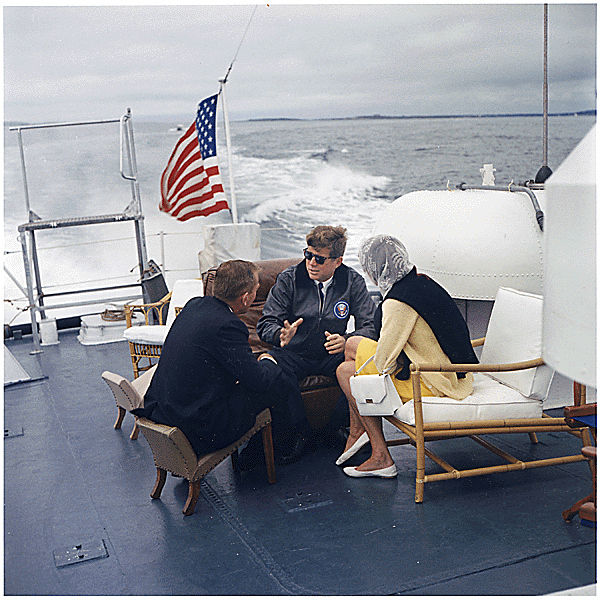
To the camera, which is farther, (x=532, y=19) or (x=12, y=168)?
(x=532, y=19)

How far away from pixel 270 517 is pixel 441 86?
26112mm

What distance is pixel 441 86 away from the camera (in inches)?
1038

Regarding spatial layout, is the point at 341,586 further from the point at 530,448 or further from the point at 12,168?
the point at 12,168

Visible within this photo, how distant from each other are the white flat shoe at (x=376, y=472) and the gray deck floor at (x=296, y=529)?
1.3 inches

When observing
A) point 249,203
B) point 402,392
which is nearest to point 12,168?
point 249,203

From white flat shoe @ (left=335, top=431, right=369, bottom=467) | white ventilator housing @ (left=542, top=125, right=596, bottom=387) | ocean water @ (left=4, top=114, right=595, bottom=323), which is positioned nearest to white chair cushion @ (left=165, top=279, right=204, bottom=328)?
white flat shoe @ (left=335, top=431, right=369, bottom=467)

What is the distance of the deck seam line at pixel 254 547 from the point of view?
6.96ft

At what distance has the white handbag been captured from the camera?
8.93 ft

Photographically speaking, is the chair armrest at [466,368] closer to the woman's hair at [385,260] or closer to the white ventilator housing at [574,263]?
the woman's hair at [385,260]

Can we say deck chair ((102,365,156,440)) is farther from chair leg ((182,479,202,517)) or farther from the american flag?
the american flag

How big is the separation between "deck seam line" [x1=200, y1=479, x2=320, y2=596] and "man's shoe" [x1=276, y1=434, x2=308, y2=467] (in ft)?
1.19

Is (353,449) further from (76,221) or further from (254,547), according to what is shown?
(76,221)

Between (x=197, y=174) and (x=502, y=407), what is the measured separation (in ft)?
15.1

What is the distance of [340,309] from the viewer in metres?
3.29
